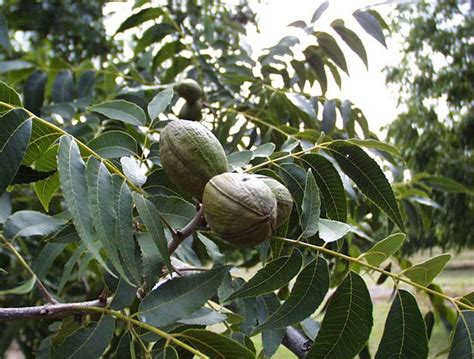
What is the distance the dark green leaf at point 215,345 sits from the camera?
0.75 m

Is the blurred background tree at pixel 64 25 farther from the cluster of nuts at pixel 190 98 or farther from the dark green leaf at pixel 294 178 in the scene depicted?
the dark green leaf at pixel 294 178

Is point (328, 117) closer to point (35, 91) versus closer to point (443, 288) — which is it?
point (35, 91)

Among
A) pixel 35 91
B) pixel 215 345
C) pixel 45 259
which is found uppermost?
pixel 215 345

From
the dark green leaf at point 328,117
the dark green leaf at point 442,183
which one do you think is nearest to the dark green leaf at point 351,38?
the dark green leaf at point 328,117

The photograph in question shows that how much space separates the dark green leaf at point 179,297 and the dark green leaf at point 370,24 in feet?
3.64

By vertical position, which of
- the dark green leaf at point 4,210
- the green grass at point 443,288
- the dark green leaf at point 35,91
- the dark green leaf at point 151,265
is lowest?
the green grass at point 443,288

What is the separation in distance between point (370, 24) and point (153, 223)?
1154 millimetres

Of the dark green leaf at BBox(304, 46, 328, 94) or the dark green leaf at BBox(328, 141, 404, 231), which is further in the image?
the dark green leaf at BBox(304, 46, 328, 94)

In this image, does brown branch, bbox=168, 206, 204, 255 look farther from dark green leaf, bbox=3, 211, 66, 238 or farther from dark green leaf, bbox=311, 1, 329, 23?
dark green leaf, bbox=311, 1, 329, 23

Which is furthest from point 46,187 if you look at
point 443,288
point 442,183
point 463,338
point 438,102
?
point 438,102

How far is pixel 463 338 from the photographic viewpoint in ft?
2.45

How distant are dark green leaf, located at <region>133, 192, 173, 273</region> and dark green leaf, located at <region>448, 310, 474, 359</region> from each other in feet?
1.25

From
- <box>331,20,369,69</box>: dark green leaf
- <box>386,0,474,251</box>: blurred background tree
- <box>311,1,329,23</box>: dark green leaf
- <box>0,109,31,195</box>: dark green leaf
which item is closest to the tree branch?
<box>0,109,31,195</box>: dark green leaf

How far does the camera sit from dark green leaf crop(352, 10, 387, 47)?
5.40ft
